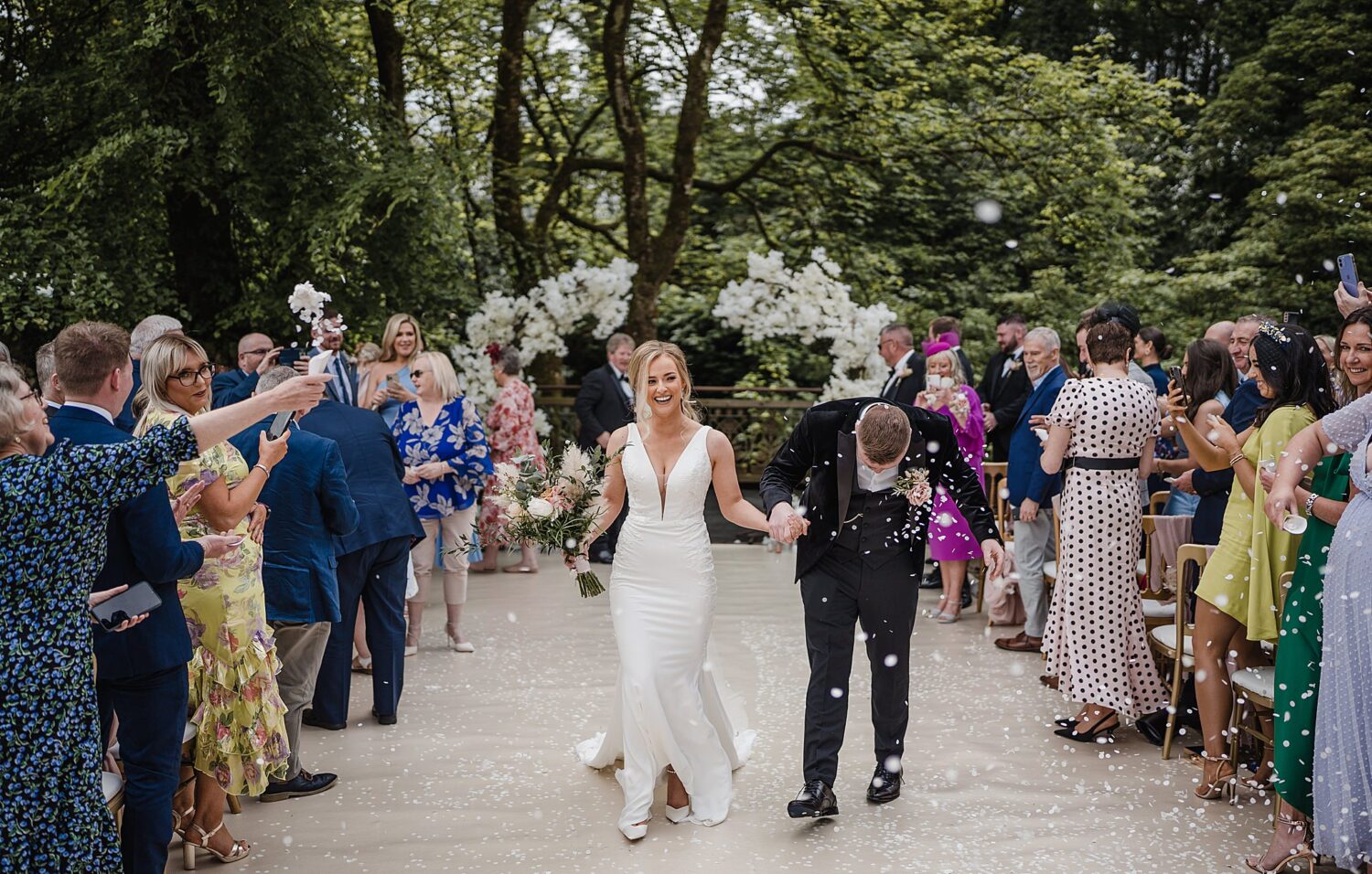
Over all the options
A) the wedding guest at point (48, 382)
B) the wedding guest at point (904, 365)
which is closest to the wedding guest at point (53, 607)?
the wedding guest at point (48, 382)

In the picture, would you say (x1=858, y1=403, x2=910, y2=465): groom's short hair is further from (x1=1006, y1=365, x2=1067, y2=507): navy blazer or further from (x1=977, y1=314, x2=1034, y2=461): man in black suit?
(x1=977, y1=314, x2=1034, y2=461): man in black suit

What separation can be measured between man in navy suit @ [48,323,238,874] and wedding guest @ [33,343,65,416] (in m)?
1.68

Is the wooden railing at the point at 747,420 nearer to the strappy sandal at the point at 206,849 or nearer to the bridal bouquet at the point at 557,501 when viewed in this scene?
the bridal bouquet at the point at 557,501

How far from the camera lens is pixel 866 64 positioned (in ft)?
46.4

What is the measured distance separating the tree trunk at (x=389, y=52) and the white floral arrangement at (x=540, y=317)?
81.4 inches

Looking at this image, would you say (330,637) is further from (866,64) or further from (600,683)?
(866,64)

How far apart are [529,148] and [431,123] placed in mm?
1835

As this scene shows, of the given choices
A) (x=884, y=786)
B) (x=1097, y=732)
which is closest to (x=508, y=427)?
(x=1097, y=732)

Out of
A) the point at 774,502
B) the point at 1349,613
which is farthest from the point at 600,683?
the point at 1349,613

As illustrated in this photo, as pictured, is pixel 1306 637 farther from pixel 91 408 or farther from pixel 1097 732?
pixel 91 408

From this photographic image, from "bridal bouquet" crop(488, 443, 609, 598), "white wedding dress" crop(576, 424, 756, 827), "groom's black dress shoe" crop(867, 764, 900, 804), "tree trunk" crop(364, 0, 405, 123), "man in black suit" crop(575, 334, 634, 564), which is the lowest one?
"groom's black dress shoe" crop(867, 764, 900, 804)

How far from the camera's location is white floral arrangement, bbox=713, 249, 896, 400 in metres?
11.4

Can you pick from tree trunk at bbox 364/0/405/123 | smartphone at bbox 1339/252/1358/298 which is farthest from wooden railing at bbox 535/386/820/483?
smartphone at bbox 1339/252/1358/298

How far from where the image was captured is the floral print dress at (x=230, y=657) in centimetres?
408
